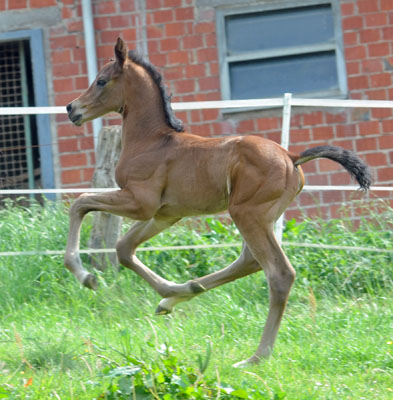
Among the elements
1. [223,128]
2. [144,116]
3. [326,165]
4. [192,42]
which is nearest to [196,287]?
[144,116]

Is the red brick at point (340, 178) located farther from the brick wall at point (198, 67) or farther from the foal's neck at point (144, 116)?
the foal's neck at point (144, 116)

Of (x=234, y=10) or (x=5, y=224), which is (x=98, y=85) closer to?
(x=5, y=224)

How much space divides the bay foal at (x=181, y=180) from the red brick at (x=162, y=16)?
4.11m

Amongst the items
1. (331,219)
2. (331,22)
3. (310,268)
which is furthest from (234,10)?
(310,268)

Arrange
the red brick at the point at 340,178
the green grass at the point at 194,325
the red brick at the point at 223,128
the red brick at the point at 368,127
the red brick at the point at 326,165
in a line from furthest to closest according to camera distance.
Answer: the red brick at the point at 223,128, the red brick at the point at 368,127, the red brick at the point at 326,165, the red brick at the point at 340,178, the green grass at the point at 194,325

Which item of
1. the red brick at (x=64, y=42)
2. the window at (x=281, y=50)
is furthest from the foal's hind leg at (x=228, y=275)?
the red brick at (x=64, y=42)

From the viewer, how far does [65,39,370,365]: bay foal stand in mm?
5516

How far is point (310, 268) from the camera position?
7543mm

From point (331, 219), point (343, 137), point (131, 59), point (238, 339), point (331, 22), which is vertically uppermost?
point (331, 22)

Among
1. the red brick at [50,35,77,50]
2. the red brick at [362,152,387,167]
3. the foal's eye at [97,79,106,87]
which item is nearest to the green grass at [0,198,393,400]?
the red brick at [362,152,387,167]

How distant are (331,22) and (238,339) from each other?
204 inches

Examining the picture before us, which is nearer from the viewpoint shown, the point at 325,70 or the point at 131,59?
the point at 131,59

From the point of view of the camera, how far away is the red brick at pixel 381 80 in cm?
986

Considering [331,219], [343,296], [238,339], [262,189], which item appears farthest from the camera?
[331,219]
